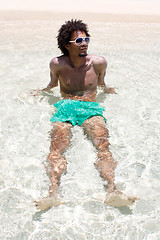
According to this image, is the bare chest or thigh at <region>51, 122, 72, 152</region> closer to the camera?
thigh at <region>51, 122, 72, 152</region>

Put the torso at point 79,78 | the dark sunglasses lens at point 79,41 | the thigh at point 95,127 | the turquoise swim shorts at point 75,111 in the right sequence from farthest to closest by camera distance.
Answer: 1. the torso at point 79,78
2. the dark sunglasses lens at point 79,41
3. the turquoise swim shorts at point 75,111
4. the thigh at point 95,127

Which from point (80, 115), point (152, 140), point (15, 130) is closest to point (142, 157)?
point (152, 140)

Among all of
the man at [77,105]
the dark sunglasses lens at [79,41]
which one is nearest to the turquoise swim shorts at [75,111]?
the man at [77,105]

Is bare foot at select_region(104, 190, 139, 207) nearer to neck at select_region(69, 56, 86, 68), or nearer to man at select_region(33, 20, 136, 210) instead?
man at select_region(33, 20, 136, 210)

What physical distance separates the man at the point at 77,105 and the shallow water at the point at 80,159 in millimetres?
146

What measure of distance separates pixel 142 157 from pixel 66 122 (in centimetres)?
94

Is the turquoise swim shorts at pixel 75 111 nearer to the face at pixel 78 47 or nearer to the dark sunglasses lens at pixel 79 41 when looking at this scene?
the face at pixel 78 47

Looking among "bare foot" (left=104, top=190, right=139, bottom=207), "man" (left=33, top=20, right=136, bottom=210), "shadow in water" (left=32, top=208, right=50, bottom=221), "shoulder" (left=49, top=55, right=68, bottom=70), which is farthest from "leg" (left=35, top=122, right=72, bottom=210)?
"shoulder" (left=49, top=55, right=68, bottom=70)

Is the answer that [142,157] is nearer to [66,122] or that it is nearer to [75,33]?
[66,122]

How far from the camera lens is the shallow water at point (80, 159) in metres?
2.05

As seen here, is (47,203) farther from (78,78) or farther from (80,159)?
(78,78)

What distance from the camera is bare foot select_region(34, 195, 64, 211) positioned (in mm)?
2053

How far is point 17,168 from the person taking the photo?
2.65 meters

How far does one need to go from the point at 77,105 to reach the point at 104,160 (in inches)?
32.0
